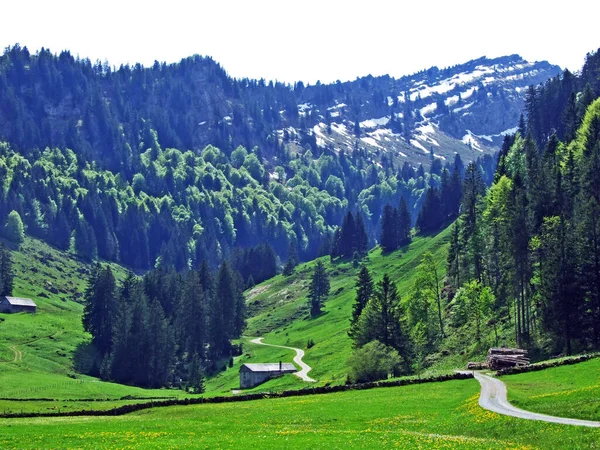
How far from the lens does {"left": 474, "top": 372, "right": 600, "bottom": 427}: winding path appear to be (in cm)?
4377

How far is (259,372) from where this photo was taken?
149m

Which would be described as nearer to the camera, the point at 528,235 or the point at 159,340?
the point at 528,235

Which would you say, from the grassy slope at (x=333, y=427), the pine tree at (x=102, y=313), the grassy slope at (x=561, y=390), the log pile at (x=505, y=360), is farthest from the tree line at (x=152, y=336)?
the grassy slope at (x=561, y=390)

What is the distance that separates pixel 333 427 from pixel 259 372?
321 feet

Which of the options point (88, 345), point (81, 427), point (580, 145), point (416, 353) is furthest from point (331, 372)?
point (81, 427)

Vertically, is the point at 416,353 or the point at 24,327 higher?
the point at 24,327

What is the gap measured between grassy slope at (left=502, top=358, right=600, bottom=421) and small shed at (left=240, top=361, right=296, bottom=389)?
77.6 metres

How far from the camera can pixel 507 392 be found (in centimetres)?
5981

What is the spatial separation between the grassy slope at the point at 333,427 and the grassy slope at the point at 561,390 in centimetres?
343

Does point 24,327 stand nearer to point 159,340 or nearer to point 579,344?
point 159,340

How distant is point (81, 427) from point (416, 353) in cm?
6944

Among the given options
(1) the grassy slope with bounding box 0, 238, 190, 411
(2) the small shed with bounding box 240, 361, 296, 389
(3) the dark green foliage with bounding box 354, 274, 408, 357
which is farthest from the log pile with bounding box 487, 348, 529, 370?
(2) the small shed with bounding box 240, 361, 296, 389

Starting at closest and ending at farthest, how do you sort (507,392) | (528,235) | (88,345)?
(507,392) < (528,235) < (88,345)

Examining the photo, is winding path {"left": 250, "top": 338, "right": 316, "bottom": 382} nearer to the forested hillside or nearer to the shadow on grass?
the forested hillside
